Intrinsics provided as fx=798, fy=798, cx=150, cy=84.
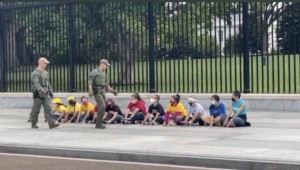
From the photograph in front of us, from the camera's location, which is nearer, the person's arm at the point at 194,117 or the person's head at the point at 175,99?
the person's arm at the point at 194,117

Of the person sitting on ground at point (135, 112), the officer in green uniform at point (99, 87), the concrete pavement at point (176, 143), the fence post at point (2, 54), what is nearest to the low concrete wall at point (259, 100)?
the concrete pavement at point (176, 143)

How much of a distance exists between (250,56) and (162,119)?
3.98 metres

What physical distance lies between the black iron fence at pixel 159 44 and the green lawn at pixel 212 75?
29 mm

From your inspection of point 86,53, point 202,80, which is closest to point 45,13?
point 86,53

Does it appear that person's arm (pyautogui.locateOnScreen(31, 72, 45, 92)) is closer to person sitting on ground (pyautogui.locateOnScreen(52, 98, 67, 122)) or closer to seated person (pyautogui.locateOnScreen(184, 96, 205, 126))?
person sitting on ground (pyautogui.locateOnScreen(52, 98, 67, 122))

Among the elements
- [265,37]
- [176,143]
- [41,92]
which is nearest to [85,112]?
[41,92]

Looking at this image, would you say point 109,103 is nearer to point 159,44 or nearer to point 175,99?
point 175,99

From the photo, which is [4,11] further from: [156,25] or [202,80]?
[202,80]

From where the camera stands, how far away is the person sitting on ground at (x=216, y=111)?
18.0 meters

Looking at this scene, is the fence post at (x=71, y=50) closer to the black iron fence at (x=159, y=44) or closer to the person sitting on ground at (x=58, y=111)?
the black iron fence at (x=159, y=44)

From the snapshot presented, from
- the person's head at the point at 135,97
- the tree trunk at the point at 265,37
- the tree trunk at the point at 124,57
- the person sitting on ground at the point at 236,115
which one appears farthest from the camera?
the tree trunk at the point at 124,57

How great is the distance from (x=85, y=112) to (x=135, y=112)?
1449 mm

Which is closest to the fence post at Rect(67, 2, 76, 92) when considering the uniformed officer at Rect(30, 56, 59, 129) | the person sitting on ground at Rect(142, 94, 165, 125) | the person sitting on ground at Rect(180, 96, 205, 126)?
the uniformed officer at Rect(30, 56, 59, 129)

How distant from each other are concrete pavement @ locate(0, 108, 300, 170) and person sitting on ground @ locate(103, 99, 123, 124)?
1.91 ft
